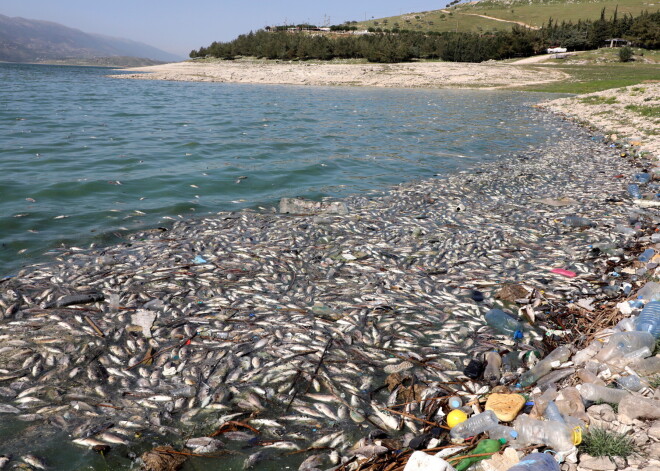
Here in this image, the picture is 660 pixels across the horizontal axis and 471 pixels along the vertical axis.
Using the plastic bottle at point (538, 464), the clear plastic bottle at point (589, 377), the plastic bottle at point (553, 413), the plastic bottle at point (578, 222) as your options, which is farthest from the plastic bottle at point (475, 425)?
the plastic bottle at point (578, 222)

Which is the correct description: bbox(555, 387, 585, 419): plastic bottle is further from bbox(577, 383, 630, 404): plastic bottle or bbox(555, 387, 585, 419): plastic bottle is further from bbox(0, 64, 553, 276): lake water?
bbox(0, 64, 553, 276): lake water

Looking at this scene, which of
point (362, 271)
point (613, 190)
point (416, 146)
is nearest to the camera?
point (362, 271)

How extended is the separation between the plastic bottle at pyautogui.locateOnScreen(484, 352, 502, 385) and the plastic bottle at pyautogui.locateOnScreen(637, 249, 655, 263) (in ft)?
16.5

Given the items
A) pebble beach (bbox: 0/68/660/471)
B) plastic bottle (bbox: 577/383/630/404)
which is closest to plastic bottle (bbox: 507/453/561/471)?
pebble beach (bbox: 0/68/660/471)

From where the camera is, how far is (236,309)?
767cm

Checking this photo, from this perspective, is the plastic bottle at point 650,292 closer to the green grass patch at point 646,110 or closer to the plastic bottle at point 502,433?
the plastic bottle at point 502,433

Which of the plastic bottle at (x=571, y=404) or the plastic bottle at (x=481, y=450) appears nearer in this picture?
the plastic bottle at (x=481, y=450)

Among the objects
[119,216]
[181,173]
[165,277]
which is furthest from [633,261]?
[181,173]

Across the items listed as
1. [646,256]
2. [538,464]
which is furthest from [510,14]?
[538,464]

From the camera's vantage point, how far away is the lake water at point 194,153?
41.4 feet

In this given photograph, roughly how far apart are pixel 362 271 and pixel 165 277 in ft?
13.3

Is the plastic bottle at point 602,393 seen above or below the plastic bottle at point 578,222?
below

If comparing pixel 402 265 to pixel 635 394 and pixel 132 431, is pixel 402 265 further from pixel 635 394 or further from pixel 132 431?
pixel 132 431

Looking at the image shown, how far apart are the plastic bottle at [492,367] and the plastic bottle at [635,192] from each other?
1124 cm
